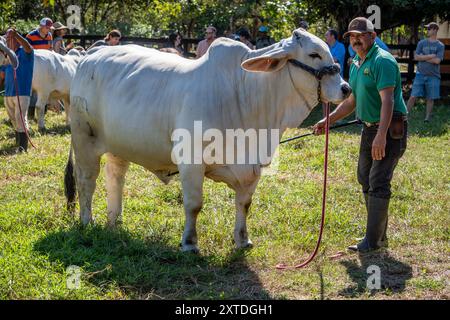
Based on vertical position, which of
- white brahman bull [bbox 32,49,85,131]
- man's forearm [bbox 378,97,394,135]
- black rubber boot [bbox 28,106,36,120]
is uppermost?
man's forearm [bbox 378,97,394,135]

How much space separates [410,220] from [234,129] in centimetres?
228

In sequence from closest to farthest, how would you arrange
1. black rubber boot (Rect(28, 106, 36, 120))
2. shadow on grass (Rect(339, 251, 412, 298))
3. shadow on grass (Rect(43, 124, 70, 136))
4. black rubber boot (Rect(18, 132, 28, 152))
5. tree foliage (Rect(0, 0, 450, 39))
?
shadow on grass (Rect(339, 251, 412, 298)), black rubber boot (Rect(18, 132, 28, 152)), shadow on grass (Rect(43, 124, 70, 136)), black rubber boot (Rect(28, 106, 36, 120)), tree foliage (Rect(0, 0, 450, 39))

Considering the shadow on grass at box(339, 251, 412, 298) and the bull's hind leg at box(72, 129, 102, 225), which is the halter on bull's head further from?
the bull's hind leg at box(72, 129, 102, 225)

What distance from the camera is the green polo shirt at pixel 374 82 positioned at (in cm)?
525

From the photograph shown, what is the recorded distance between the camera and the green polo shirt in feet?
17.2

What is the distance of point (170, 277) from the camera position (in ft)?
15.9

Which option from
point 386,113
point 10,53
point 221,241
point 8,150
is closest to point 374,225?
point 386,113

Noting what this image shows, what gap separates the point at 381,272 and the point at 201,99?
1.89 metres

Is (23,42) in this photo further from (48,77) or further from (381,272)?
(381,272)

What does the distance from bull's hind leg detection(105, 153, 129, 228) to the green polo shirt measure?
7.33 feet

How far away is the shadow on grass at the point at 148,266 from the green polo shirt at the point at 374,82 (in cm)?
156

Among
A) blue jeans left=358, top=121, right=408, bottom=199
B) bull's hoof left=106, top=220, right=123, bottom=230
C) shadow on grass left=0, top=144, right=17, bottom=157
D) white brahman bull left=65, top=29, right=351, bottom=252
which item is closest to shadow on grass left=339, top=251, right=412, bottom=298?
blue jeans left=358, top=121, right=408, bottom=199

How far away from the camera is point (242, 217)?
5605mm
